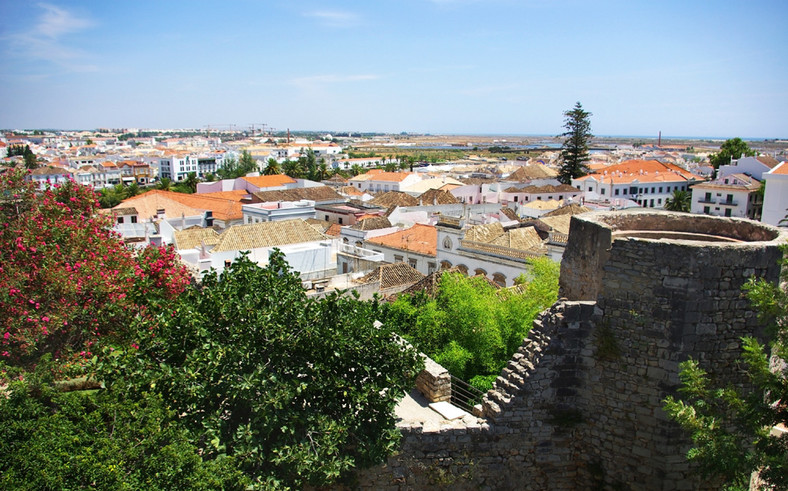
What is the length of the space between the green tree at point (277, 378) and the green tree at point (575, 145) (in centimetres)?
6239

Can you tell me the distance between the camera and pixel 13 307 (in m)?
10.1

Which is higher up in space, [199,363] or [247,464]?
[199,363]

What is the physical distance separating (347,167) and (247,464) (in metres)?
126

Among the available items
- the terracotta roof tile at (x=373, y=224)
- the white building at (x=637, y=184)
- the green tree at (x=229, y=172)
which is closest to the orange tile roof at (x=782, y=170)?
the white building at (x=637, y=184)

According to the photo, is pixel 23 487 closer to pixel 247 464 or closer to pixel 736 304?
pixel 247 464

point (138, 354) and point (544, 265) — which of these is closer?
point (138, 354)

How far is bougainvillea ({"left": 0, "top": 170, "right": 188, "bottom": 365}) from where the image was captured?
33.0 feet

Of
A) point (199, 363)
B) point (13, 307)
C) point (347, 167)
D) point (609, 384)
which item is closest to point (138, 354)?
point (199, 363)

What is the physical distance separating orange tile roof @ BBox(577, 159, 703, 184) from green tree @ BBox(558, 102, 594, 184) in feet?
4.93

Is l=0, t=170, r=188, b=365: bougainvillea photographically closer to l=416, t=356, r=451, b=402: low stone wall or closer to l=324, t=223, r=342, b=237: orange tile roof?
l=416, t=356, r=451, b=402: low stone wall

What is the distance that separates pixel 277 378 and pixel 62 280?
18.8 feet

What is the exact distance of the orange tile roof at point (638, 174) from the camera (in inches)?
2773

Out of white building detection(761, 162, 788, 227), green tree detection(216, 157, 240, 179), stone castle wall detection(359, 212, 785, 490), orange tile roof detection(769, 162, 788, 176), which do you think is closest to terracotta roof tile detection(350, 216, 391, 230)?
stone castle wall detection(359, 212, 785, 490)

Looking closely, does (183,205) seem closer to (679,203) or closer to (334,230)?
(334,230)
